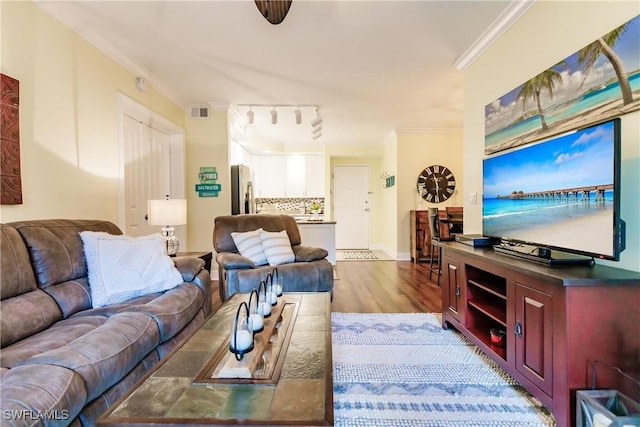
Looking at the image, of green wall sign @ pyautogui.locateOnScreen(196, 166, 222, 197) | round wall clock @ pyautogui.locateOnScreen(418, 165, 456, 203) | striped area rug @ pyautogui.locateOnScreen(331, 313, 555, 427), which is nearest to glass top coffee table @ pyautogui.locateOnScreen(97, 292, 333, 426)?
striped area rug @ pyautogui.locateOnScreen(331, 313, 555, 427)

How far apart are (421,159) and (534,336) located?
4.73m

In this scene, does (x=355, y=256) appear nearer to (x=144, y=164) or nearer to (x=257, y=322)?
(x=144, y=164)

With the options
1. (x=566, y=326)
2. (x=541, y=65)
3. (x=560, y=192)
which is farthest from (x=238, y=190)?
(x=566, y=326)

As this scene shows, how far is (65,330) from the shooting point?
4.97 feet

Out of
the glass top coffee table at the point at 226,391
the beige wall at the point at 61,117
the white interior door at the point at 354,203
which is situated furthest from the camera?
the white interior door at the point at 354,203

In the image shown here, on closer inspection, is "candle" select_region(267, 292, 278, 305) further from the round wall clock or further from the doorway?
the round wall clock

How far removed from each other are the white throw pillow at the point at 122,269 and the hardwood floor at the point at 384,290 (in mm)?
1300

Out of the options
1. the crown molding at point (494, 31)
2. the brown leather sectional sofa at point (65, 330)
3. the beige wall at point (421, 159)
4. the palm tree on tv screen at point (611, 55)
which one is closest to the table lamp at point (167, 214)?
the brown leather sectional sofa at point (65, 330)

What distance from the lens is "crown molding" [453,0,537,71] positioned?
2250 mm

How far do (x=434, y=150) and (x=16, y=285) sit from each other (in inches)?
234

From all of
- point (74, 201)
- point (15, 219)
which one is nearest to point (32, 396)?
point (15, 219)

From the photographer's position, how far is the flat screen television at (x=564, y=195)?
140 centimetres

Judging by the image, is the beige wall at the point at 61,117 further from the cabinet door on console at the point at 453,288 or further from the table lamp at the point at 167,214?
the cabinet door on console at the point at 453,288

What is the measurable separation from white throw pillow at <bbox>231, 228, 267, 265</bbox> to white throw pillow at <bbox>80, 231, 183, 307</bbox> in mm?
1060
